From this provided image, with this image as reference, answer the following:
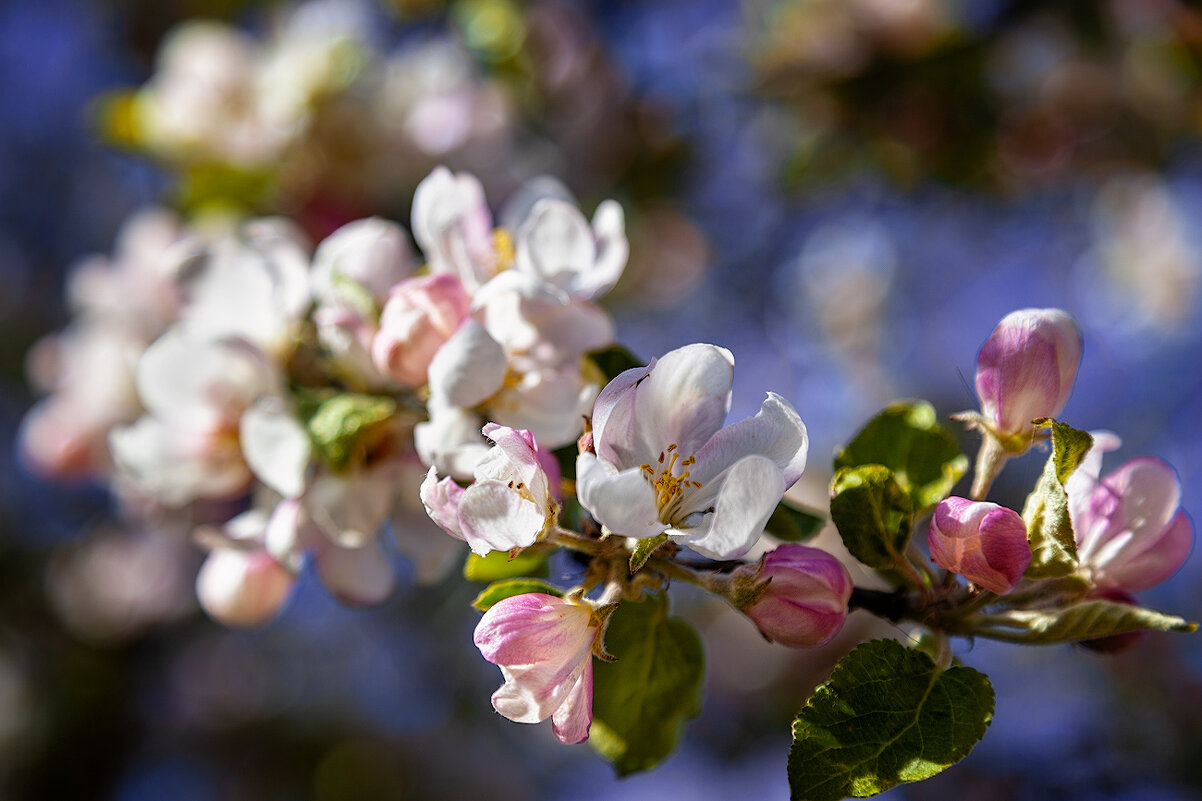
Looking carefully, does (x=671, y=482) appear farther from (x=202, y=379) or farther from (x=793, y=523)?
(x=202, y=379)

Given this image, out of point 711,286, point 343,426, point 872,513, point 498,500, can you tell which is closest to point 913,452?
point 872,513

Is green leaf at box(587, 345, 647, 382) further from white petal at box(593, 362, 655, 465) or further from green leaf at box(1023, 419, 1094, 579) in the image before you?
green leaf at box(1023, 419, 1094, 579)

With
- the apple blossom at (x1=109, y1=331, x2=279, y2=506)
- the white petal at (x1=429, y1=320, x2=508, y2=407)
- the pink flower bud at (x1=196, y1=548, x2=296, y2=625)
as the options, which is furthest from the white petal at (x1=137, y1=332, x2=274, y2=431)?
the white petal at (x1=429, y1=320, x2=508, y2=407)

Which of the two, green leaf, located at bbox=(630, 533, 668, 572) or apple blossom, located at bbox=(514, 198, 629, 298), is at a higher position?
apple blossom, located at bbox=(514, 198, 629, 298)

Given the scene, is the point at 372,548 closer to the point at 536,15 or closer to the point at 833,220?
the point at 536,15

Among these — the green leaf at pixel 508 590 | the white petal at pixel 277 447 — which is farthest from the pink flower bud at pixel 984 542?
the white petal at pixel 277 447

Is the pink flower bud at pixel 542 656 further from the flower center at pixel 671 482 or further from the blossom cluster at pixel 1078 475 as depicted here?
the blossom cluster at pixel 1078 475
